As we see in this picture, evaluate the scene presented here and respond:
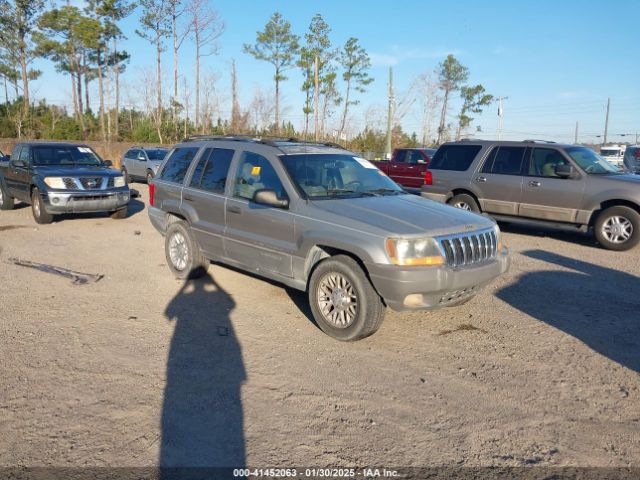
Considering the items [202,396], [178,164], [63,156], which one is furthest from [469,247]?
[63,156]

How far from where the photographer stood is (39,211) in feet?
36.0

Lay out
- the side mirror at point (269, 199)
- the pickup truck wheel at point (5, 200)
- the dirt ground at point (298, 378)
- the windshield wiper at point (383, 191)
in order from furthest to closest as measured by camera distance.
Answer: the pickup truck wheel at point (5, 200)
the windshield wiper at point (383, 191)
the side mirror at point (269, 199)
the dirt ground at point (298, 378)

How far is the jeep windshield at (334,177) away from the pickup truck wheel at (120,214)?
7.58 metres

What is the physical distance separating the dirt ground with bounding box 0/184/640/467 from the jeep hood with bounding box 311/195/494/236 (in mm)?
1090

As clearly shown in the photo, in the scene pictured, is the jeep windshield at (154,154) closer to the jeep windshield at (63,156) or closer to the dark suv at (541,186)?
the jeep windshield at (63,156)

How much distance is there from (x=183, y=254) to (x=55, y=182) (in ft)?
18.3

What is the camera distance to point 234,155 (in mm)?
6074

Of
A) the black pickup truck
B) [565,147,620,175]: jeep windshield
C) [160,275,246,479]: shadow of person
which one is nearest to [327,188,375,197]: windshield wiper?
[160,275,246,479]: shadow of person

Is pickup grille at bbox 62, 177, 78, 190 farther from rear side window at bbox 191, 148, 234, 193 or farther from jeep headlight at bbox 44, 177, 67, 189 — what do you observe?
rear side window at bbox 191, 148, 234, 193

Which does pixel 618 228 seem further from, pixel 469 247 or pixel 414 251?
pixel 414 251

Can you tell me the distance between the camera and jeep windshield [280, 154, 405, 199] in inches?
212

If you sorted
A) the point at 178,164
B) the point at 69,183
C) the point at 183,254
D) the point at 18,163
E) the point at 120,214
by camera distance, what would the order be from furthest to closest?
the point at 120,214 → the point at 18,163 → the point at 69,183 → the point at 178,164 → the point at 183,254

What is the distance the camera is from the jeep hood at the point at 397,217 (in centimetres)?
452

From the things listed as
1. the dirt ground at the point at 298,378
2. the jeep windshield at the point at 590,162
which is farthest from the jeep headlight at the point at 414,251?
the jeep windshield at the point at 590,162
